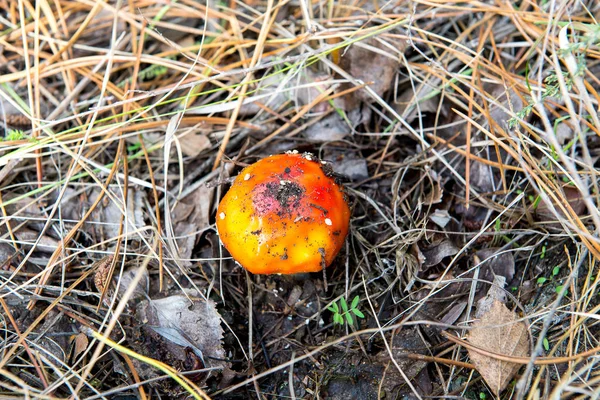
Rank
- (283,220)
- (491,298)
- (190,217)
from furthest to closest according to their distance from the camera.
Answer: (190,217)
(491,298)
(283,220)

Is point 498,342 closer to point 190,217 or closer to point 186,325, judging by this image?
point 186,325

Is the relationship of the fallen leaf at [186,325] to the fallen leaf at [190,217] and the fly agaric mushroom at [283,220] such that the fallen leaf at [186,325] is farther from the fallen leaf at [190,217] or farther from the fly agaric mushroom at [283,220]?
the fly agaric mushroom at [283,220]

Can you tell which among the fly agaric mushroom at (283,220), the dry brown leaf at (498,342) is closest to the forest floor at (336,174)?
→ the dry brown leaf at (498,342)

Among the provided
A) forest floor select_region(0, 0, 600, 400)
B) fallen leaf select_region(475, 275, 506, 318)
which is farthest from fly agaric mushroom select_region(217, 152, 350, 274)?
fallen leaf select_region(475, 275, 506, 318)

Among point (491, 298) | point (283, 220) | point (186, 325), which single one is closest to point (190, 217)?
point (186, 325)

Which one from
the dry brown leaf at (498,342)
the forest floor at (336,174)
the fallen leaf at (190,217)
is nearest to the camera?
the dry brown leaf at (498,342)

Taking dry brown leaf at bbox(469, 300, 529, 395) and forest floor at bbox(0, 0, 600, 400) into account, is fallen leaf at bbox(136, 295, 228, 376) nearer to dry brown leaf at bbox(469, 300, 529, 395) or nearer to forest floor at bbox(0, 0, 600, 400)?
forest floor at bbox(0, 0, 600, 400)
